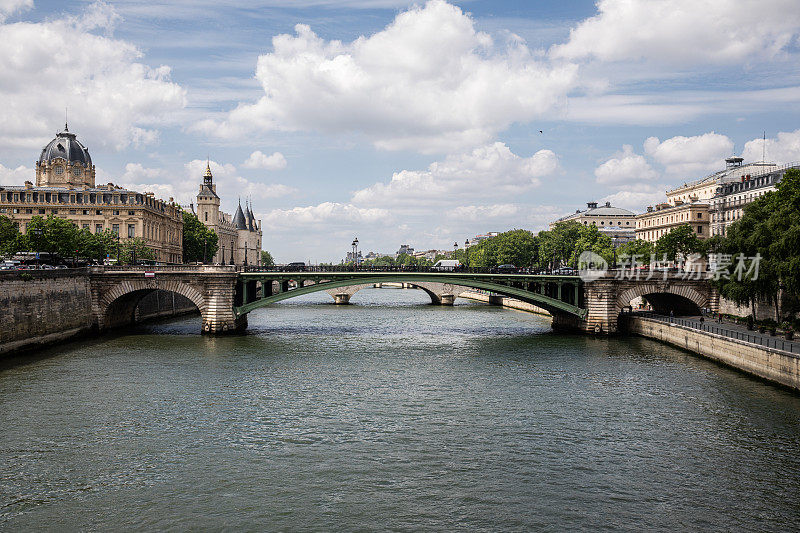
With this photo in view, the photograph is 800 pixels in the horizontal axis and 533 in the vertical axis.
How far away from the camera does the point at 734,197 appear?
10538cm

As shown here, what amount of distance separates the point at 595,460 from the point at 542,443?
2600 millimetres

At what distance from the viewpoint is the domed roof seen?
12738 cm

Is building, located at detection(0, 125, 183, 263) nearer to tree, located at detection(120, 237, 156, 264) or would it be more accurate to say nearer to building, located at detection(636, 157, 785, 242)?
tree, located at detection(120, 237, 156, 264)

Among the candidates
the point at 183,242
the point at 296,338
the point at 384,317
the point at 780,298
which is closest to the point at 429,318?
the point at 384,317

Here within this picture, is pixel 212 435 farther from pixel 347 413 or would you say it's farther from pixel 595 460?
pixel 595 460

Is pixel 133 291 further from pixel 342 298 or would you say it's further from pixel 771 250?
pixel 342 298

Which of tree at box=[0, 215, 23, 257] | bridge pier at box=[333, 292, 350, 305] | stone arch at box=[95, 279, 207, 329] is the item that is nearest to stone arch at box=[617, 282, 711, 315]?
stone arch at box=[95, 279, 207, 329]

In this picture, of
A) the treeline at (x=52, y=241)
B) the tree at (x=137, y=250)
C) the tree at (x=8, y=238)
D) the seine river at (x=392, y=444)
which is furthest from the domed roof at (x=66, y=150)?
the seine river at (x=392, y=444)

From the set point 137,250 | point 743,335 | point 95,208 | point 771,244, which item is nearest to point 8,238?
point 137,250

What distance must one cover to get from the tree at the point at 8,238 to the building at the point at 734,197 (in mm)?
96985

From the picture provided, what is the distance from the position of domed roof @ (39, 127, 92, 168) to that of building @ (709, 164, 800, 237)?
115487mm

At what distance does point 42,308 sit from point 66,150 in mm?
87339

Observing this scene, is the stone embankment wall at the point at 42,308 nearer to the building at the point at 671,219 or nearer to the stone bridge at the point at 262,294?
the stone bridge at the point at 262,294

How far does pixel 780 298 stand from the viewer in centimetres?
5444
